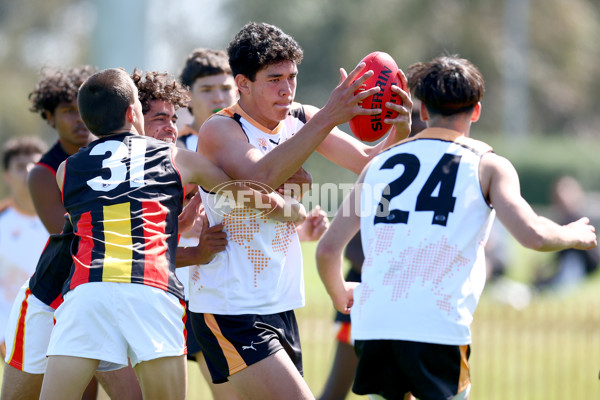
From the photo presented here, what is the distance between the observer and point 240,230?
4.83 m

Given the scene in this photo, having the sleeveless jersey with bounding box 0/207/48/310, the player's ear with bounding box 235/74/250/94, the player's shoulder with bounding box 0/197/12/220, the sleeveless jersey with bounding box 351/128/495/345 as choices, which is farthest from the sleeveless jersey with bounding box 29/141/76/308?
the player's shoulder with bounding box 0/197/12/220

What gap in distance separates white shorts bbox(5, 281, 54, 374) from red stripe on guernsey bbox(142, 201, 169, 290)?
37.5 inches

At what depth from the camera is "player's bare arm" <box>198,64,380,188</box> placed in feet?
14.6

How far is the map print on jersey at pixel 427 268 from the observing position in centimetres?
403

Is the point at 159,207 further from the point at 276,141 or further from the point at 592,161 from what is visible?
the point at 592,161

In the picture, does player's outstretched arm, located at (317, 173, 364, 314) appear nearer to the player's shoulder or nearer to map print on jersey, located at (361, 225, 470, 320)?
map print on jersey, located at (361, 225, 470, 320)

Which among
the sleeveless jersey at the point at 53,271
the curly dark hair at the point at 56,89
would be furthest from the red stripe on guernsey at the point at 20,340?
the curly dark hair at the point at 56,89

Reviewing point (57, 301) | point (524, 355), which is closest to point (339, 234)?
point (57, 301)

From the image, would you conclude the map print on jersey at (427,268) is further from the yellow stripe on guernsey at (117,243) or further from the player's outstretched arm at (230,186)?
the yellow stripe on guernsey at (117,243)

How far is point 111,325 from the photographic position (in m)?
4.14

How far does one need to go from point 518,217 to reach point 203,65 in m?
3.40

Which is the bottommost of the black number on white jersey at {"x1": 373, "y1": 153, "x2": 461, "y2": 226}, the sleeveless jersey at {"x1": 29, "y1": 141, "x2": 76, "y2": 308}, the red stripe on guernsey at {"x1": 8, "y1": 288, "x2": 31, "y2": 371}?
the red stripe on guernsey at {"x1": 8, "y1": 288, "x2": 31, "y2": 371}

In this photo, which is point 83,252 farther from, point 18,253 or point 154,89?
point 18,253

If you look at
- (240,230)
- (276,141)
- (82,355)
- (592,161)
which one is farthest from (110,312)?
(592,161)
